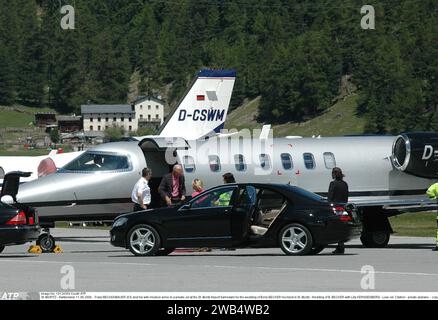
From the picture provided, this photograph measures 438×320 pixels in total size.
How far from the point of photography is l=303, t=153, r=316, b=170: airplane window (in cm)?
2992

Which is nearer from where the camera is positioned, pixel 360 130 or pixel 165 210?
pixel 165 210

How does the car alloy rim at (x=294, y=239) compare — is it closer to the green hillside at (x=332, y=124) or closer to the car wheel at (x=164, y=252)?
the car wheel at (x=164, y=252)

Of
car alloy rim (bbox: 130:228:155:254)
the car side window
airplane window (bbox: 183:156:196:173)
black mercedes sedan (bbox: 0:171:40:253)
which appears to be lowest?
car alloy rim (bbox: 130:228:155:254)

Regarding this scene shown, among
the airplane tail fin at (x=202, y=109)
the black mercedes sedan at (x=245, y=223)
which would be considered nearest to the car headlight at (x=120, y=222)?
the black mercedes sedan at (x=245, y=223)

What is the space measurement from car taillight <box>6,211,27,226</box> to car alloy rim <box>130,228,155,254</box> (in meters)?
2.11

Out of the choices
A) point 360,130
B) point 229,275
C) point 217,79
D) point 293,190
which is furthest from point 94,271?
point 360,130

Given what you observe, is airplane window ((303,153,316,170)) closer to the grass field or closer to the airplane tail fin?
the grass field

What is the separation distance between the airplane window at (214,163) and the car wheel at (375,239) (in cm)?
466

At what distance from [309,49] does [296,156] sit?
561 feet

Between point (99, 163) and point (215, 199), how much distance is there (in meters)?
7.02

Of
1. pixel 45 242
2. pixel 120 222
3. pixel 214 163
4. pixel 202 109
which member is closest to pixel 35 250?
pixel 45 242

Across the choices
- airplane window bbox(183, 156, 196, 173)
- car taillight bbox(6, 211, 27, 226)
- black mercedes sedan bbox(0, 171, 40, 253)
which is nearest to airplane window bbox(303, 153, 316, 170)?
airplane window bbox(183, 156, 196, 173)

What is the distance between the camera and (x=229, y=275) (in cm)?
1842
